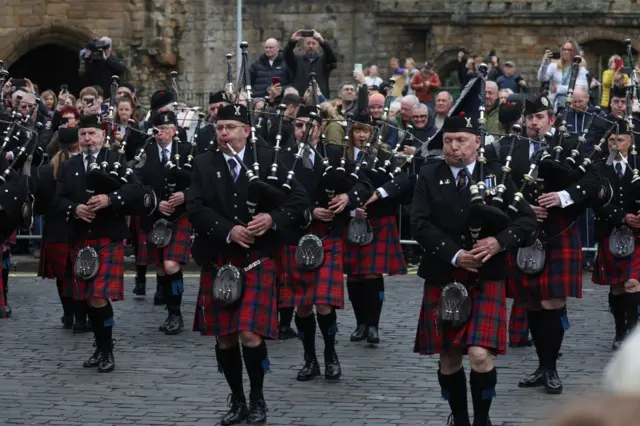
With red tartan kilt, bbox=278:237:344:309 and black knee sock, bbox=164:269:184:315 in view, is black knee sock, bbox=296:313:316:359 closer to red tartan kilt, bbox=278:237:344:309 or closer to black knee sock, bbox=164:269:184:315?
red tartan kilt, bbox=278:237:344:309

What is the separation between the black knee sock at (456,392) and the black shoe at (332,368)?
1991 millimetres

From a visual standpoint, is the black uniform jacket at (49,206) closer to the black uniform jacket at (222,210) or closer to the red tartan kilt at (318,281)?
the red tartan kilt at (318,281)

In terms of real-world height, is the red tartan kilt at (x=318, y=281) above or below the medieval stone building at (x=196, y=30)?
below

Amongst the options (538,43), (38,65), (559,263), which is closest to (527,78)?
(538,43)

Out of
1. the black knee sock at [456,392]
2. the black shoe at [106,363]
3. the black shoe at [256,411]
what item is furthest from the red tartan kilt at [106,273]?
the black knee sock at [456,392]

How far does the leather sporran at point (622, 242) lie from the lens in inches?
377

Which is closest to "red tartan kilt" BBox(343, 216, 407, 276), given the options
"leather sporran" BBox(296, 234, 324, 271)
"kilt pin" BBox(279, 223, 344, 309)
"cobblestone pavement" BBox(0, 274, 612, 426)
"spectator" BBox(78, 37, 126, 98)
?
"cobblestone pavement" BBox(0, 274, 612, 426)

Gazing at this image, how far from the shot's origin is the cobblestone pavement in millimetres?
7922

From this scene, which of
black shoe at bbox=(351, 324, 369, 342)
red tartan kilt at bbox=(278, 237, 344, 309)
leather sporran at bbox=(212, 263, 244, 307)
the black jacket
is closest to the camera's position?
leather sporran at bbox=(212, 263, 244, 307)

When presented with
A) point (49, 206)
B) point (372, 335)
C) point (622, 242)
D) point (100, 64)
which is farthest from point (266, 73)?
point (622, 242)

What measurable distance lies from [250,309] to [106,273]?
2001mm

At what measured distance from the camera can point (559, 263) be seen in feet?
28.2

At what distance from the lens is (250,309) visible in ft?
24.3

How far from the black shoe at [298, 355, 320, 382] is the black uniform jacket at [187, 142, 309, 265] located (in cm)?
148
